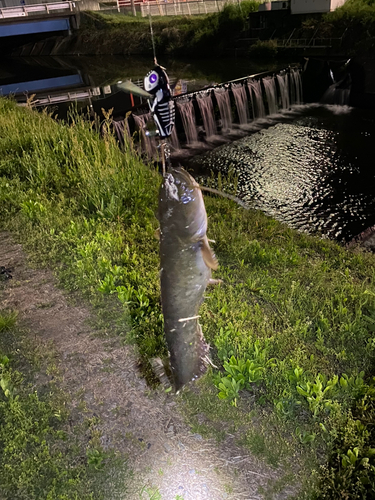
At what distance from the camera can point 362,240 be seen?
7.98 metres

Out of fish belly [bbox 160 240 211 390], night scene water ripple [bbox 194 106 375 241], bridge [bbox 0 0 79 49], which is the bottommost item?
night scene water ripple [bbox 194 106 375 241]

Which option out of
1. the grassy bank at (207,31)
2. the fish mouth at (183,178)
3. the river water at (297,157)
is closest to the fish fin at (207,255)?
the fish mouth at (183,178)

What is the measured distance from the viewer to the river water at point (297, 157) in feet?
33.1

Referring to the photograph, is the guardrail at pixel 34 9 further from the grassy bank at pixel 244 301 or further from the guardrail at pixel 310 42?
the grassy bank at pixel 244 301

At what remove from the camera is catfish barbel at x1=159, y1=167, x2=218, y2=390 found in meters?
2.60

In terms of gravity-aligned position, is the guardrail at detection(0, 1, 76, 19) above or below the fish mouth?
above

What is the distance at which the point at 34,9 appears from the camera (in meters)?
33.1

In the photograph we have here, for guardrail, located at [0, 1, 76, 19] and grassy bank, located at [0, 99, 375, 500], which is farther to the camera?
guardrail, located at [0, 1, 76, 19]

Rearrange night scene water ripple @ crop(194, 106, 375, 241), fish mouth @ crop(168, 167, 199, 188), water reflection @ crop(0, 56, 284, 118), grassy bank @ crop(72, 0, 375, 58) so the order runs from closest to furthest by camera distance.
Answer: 1. fish mouth @ crop(168, 167, 199, 188)
2. night scene water ripple @ crop(194, 106, 375, 241)
3. water reflection @ crop(0, 56, 284, 118)
4. grassy bank @ crop(72, 0, 375, 58)

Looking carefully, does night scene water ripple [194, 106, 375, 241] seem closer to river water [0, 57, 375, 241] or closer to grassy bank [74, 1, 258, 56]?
river water [0, 57, 375, 241]

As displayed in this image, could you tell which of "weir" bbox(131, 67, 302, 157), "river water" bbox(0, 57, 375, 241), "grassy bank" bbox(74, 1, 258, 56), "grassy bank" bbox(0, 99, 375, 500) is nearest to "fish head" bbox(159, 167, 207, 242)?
"grassy bank" bbox(0, 99, 375, 500)

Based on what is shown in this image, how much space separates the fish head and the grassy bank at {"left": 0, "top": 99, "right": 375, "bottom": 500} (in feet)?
4.76

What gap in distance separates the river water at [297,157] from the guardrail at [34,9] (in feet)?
49.7

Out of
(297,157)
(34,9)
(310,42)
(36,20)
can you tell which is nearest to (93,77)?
(34,9)
